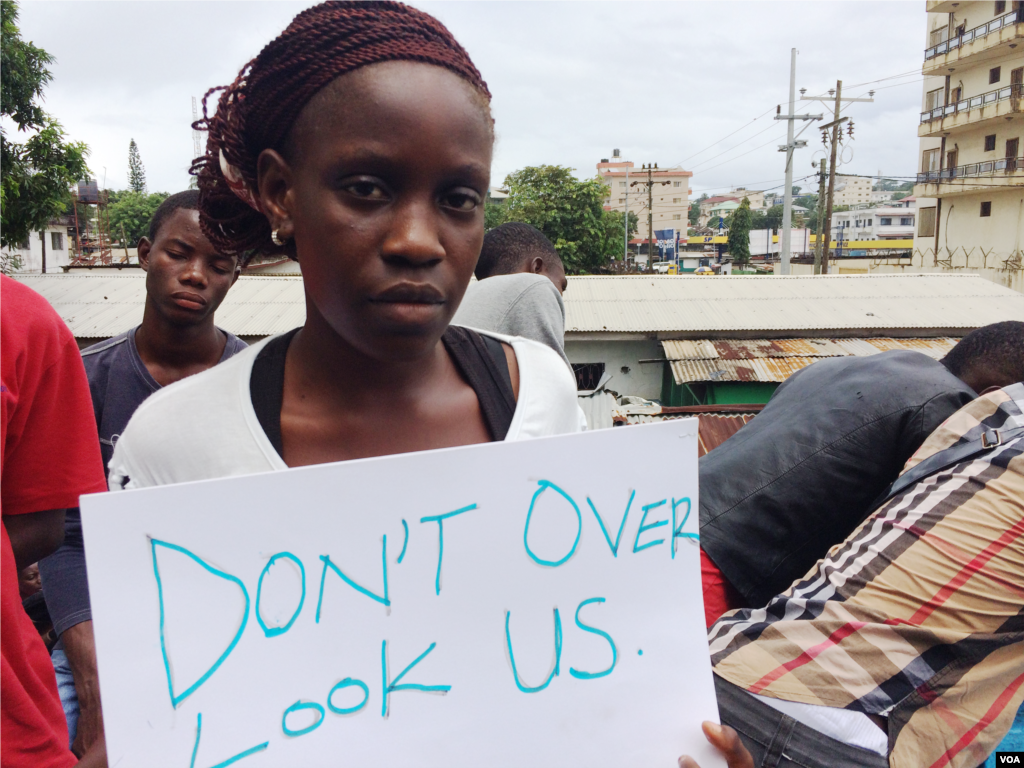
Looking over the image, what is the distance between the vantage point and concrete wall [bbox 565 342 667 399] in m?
13.7

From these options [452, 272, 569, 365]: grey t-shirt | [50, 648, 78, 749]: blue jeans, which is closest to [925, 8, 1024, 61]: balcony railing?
[452, 272, 569, 365]: grey t-shirt

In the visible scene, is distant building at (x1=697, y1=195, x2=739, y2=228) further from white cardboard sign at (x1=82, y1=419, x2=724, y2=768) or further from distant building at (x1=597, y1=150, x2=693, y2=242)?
white cardboard sign at (x1=82, y1=419, x2=724, y2=768)

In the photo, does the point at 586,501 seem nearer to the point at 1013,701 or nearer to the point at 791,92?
the point at 1013,701

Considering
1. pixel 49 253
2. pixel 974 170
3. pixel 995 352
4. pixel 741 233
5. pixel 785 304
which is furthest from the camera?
pixel 741 233

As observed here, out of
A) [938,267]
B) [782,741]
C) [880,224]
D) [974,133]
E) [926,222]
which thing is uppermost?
[880,224]

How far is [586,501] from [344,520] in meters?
0.36

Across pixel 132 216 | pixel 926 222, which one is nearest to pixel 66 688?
pixel 926 222

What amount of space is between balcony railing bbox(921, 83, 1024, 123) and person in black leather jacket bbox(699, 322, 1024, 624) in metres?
37.6

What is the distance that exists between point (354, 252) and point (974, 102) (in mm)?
42748

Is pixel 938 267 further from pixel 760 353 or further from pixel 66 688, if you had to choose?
pixel 66 688

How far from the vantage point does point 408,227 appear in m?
0.91

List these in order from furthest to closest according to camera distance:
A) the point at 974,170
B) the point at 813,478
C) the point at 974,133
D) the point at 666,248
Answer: the point at 666,248
the point at 974,133
the point at 974,170
the point at 813,478

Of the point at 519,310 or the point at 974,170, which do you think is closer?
the point at 519,310

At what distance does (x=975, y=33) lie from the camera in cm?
3366
